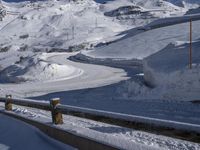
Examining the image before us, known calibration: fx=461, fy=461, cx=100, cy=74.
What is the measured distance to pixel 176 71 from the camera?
18.5m

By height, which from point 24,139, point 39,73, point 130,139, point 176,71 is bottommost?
point 39,73

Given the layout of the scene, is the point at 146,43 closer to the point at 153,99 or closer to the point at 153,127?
the point at 153,99

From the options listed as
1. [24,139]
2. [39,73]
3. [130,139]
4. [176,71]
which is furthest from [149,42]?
[130,139]

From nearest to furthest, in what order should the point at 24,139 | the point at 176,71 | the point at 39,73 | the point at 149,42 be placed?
the point at 24,139, the point at 176,71, the point at 39,73, the point at 149,42

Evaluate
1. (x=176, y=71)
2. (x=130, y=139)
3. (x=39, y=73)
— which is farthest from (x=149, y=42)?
(x=130, y=139)

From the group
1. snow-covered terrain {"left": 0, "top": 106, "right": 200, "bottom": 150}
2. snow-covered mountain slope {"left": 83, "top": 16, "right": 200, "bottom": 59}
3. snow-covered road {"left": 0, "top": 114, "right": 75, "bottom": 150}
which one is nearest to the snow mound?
snow-covered mountain slope {"left": 83, "top": 16, "right": 200, "bottom": 59}

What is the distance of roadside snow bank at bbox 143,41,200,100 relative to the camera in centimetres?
1731

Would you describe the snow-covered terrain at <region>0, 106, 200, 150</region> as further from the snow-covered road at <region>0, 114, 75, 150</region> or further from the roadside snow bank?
the roadside snow bank

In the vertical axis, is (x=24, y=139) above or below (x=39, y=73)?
above

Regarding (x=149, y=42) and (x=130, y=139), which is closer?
(x=130, y=139)

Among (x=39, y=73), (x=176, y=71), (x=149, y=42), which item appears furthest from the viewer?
(x=149, y=42)

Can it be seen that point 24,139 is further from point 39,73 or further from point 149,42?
point 149,42

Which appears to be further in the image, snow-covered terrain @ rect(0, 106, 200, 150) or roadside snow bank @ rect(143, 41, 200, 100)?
roadside snow bank @ rect(143, 41, 200, 100)

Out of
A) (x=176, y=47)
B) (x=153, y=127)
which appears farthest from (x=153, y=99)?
(x=153, y=127)
